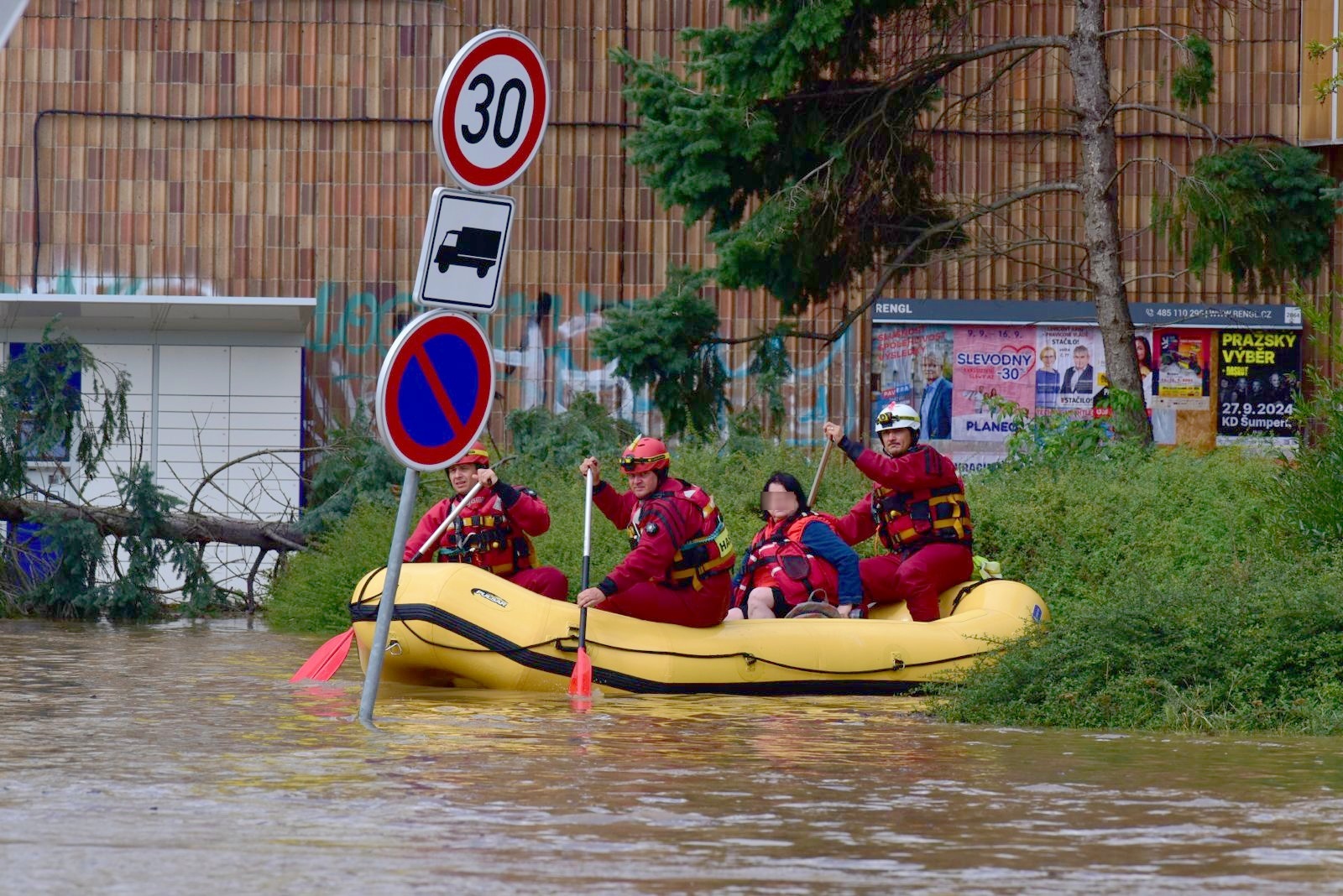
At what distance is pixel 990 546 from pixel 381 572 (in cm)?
497

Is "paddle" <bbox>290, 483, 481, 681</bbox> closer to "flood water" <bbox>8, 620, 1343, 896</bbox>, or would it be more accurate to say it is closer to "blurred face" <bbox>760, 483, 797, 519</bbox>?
"flood water" <bbox>8, 620, 1343, 896</bbox>

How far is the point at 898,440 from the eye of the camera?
11711 mm

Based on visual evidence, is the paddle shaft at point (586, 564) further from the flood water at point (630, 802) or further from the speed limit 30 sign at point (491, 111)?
the speed limit 30 sign at point (491, 111)

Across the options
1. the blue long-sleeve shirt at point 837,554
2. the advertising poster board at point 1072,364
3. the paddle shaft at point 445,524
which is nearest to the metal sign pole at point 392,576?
the paddle shaft at point 445,524

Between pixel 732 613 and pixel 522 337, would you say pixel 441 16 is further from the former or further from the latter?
pixel 732 613

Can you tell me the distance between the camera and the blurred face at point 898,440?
1171 cm

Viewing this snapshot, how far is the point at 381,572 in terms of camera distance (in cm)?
1120

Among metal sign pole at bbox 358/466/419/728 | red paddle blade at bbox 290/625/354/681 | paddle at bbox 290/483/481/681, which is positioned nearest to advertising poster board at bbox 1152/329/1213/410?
paddle at bbox 290/483/481/681

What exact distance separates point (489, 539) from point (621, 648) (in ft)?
5.81

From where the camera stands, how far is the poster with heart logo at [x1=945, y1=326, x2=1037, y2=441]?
20.4 meters

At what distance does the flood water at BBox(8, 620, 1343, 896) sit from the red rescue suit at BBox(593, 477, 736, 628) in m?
1.13

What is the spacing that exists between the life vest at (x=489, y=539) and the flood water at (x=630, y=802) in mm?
2363

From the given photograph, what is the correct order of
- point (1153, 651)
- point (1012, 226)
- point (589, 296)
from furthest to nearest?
point (589, 296)
point (1012, 226)
point (1153, 651)

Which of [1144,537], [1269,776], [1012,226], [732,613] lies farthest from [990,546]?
[1269,776]
